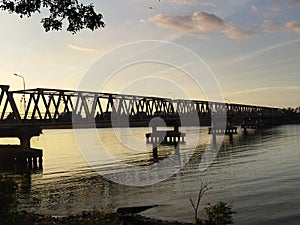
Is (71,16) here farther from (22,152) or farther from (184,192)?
(22,152)

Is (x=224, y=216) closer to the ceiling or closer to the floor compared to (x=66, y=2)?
closer to the floor

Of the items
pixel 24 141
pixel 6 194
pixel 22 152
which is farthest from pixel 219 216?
pixel 22 152

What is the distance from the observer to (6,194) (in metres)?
14.8

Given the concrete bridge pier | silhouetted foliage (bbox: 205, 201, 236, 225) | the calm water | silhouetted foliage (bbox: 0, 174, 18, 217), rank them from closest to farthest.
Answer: silhouetted foliage (bbox: 0, 174, 18, 217) → silhouetted foliage (bbox: 205, 201, 236, 225) → the calm water → the concrete bridge pier

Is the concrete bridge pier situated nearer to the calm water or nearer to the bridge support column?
the bridge support column

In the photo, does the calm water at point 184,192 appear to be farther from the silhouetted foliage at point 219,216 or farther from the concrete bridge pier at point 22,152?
the silhouetted foliage at point 219,216

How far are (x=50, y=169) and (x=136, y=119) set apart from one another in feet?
84.4

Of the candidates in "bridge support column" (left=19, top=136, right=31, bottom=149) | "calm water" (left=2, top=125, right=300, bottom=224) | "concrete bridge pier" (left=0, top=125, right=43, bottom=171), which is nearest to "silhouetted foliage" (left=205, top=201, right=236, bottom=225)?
"calm water" (left=2, top=125, right=300, bottom=224)

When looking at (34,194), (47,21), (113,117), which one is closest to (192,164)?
(113,117)

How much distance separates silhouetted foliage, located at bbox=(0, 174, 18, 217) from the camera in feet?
47.3

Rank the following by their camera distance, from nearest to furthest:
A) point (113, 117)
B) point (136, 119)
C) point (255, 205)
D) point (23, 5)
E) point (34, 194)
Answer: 1. point (23, 5)
2. point (255, 205)
3. point (34, 194)
4. point (113, 117)
5. point (136, 119)

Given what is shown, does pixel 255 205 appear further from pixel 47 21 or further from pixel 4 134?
pixel 4 134

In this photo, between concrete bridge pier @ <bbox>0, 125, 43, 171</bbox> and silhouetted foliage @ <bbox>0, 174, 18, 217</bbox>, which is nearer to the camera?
silhouetted foliage @ <bbox>0, 174, 18, 217</bbox>

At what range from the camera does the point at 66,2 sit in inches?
594
